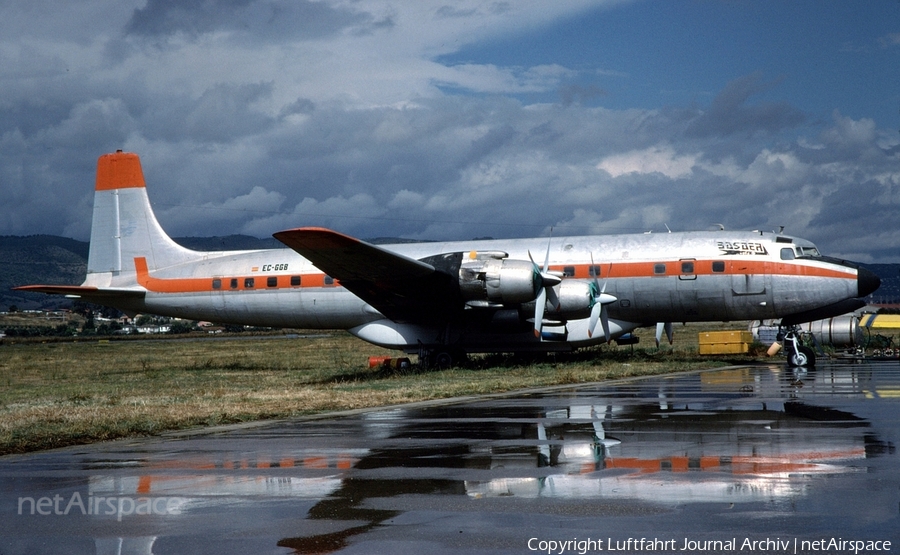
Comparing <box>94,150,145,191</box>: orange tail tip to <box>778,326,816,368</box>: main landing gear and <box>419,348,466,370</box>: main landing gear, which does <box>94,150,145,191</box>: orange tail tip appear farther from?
<box>778,326,816,368</box>: main landing gear

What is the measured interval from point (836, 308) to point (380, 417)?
1712cm

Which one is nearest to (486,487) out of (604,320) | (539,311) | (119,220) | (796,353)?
(539,311)

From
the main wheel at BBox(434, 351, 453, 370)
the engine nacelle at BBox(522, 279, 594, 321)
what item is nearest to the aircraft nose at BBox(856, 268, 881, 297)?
the engine nacelle at BBox(522, 279, 594, 321)

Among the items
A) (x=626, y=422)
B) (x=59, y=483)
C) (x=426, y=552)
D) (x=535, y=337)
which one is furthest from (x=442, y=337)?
(x=426, y=552)

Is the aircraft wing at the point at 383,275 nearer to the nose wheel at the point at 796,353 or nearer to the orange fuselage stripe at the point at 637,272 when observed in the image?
the orange fuselage stripe at the point at 637,272

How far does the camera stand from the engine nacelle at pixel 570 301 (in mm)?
25266

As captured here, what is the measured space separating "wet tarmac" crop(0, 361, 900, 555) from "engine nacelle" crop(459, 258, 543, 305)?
10.3 meters

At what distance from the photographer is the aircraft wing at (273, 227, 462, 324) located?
22.7 m

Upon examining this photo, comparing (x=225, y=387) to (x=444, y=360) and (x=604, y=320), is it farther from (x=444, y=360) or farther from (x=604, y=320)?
(x=604, y=320)

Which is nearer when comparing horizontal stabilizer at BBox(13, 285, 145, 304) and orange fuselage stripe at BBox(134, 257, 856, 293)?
orange fuselage stripe at BBox(134, 257, 856, 293)

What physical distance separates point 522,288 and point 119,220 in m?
17.0

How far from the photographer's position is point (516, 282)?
24359mm

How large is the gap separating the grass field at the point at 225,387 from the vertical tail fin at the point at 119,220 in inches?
143

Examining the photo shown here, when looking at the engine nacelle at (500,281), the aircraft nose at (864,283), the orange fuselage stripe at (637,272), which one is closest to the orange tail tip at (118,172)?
the orange fuselage stripe at (637,272)
